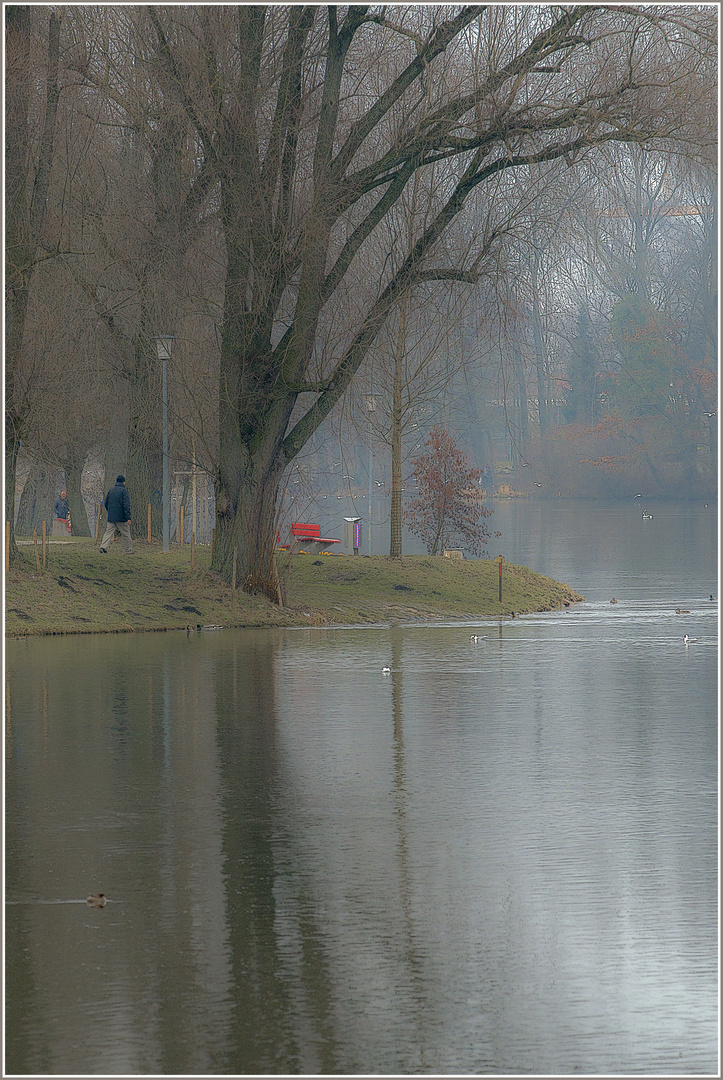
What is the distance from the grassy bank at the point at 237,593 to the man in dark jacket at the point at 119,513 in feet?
2.33

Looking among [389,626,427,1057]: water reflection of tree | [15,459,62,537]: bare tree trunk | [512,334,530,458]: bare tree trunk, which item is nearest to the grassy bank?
[389,626,427,1057]: water reflection of tree

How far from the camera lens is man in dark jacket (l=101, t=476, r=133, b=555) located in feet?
96.7

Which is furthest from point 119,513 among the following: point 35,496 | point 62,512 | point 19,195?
point 62,512

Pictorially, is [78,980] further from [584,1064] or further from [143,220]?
[143,220]

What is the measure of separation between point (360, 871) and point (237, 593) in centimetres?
1690

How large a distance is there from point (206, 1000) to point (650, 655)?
14.6 meters

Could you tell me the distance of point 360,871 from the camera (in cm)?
887

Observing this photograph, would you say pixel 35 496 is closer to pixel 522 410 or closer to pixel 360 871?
pixel 360 871

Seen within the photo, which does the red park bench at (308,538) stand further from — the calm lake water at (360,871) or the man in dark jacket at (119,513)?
the calm lake water at (360,871)

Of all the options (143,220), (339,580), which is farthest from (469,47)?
(339,580)

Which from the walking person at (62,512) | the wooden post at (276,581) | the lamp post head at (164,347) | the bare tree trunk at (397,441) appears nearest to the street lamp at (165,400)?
the lamp post head at (164,347)

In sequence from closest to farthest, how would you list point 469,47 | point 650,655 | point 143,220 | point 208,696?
1. point 208,696
2. point 650,655
3. point 469,47
4. point 143,220

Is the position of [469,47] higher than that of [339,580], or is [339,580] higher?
[469,47]

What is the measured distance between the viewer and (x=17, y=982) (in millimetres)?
7027
